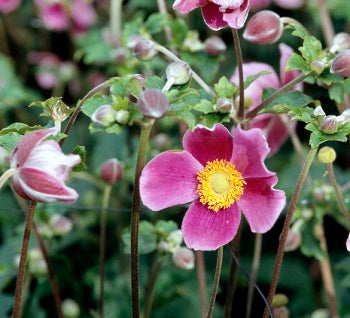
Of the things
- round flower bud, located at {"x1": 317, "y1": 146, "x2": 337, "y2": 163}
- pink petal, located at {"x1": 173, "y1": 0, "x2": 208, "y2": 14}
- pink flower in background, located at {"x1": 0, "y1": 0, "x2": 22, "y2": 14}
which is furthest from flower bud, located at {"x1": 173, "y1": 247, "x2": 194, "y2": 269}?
pink flower in background, located at {"x1": 0, "y1": 0, "x2": 22, "y2": 14}

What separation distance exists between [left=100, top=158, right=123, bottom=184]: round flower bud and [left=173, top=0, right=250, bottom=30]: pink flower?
11.4 inches

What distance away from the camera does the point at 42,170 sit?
688 mm

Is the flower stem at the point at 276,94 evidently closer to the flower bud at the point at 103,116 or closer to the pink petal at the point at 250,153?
the pink petal at the point at 250,153

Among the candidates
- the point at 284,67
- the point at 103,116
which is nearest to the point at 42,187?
the point at 103,116

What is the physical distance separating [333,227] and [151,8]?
28.6 inches

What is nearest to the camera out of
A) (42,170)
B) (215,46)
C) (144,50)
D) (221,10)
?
(42,170)

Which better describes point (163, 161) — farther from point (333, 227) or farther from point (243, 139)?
point (333, 227)

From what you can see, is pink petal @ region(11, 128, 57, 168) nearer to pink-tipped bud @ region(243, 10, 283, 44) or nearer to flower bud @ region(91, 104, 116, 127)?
flower bud @ region(91, 104, 116, 127)

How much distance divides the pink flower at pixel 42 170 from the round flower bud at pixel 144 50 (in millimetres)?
250

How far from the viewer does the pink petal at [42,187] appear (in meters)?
0.69

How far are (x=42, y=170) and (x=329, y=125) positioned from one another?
13.2 inches

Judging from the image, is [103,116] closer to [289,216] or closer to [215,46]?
[289,216]

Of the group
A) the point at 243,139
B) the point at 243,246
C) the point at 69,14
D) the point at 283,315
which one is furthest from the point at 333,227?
the point at 69,14

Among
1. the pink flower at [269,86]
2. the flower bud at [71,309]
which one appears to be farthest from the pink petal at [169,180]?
the flower bud at [71,309]
